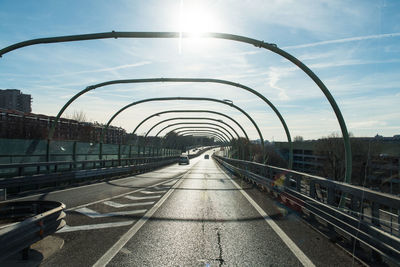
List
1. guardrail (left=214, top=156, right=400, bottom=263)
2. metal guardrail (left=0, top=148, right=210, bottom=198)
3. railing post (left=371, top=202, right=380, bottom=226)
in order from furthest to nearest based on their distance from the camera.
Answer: metal guardrail (left=0, top=148, right=210, bottom=198)
railing post (left=371, top=202, right=380, bottom=226)
guardrail (left=214, top=156, right=400, bottom=263)

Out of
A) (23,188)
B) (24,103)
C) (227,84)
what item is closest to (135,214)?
(23,188)

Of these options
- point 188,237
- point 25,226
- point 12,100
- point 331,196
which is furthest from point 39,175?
point 12,100

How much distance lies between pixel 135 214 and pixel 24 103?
7591 inches

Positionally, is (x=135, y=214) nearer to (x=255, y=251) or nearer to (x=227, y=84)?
(x=255, y=251)

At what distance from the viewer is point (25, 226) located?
4.06m

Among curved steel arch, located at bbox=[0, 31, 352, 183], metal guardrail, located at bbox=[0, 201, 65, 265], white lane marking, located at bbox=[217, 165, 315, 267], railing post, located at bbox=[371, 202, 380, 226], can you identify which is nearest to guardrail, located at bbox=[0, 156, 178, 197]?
curved steel arch, located at bbox=[0, 31, 352, 183]

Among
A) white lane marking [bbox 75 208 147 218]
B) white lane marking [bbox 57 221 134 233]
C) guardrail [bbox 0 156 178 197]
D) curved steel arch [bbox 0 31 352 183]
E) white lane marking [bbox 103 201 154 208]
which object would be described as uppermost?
curved steel arch [bbox 0 31 352 183]

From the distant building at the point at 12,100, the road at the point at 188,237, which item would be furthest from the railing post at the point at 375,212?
the distant building at the point at 12,100

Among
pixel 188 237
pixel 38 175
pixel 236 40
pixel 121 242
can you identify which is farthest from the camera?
pixel 38 175

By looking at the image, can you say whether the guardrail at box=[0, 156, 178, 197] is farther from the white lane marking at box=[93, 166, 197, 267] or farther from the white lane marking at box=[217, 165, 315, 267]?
the white lane marking at box=[217, 165, 315, 267]

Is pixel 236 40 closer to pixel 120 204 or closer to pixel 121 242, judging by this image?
pixel 120 204

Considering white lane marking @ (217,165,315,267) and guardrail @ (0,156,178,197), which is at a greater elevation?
guardrail @ (0,156,178,197)

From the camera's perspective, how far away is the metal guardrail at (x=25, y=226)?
366cm

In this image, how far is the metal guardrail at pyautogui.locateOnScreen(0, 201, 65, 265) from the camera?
3.66m
